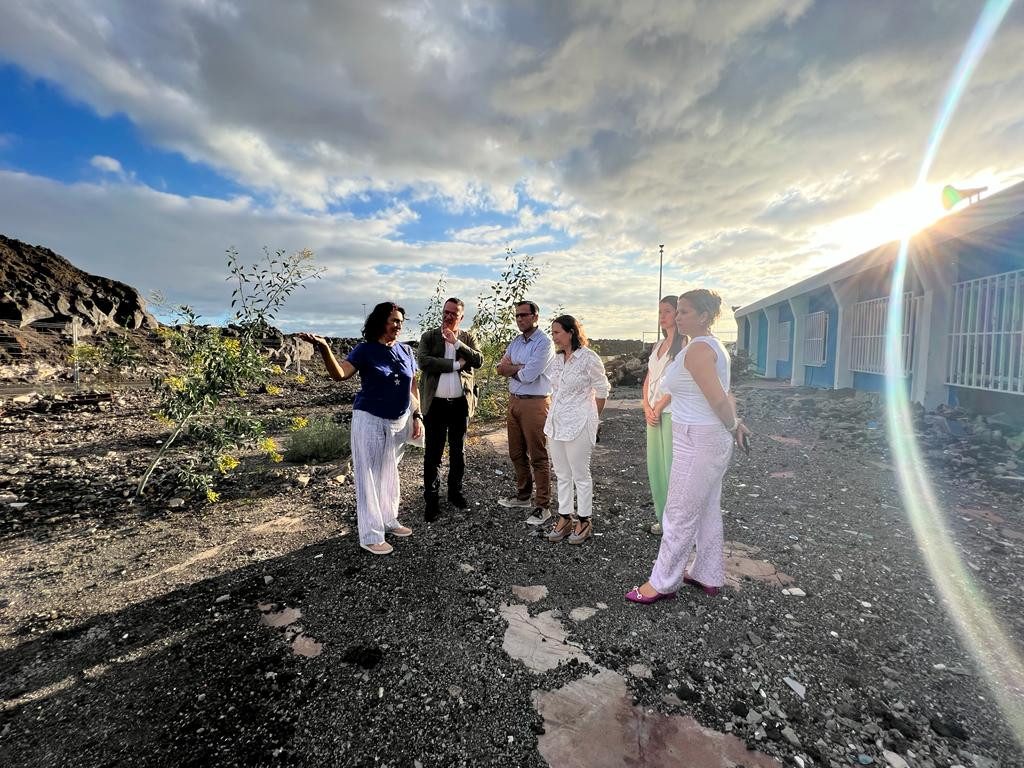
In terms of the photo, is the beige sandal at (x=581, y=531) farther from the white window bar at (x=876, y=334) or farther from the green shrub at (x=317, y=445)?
the white window bar at (x=876, y=334)

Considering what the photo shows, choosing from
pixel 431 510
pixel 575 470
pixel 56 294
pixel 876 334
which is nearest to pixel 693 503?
pixel 575 470

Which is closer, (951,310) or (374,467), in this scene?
(374,467)

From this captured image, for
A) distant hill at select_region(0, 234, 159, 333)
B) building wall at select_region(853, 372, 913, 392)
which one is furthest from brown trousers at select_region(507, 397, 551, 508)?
distant hill at select_region(0, 234, 159, 333)

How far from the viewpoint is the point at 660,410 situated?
309cm

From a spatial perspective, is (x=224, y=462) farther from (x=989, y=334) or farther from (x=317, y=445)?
(x=989, y=334)

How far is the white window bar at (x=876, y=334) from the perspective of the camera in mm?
8164

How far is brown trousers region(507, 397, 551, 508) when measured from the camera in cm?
379

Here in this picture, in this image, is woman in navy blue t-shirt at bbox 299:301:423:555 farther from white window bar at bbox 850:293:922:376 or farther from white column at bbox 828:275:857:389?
white column at bbox 828:275:857:389

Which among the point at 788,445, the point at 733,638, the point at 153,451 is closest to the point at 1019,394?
the point at 788,445

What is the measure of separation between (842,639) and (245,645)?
2.94 m

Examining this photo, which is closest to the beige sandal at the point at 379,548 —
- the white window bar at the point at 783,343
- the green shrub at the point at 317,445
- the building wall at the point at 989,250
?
the green shrub at the point at 317,445

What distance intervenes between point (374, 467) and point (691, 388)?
2144 millimetres

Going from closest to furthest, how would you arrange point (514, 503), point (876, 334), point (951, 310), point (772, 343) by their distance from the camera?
point (514, 503)
point (951, 310)
point (876, 334)
point (772, 343)

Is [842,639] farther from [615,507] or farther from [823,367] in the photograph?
[823,367]
